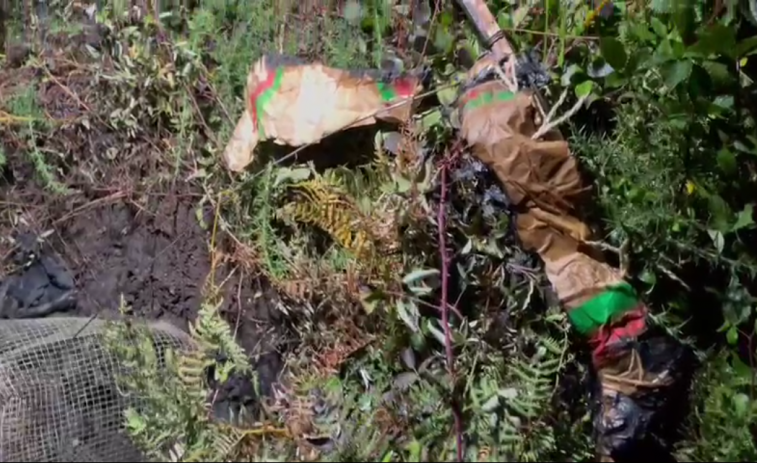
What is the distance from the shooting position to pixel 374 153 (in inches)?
80.4

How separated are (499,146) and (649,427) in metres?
0.54

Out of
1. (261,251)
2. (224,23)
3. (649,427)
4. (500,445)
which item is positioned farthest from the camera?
(224,23)

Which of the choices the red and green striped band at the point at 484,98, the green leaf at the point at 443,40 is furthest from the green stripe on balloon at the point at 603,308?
the green leaf at the point at 443,40

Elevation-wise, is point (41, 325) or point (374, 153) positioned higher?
point (374, 153)

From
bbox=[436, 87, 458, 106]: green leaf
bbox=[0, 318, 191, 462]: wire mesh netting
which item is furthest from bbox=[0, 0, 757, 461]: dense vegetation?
bbox=[0, 318, 191, 462]: wire mesh netting

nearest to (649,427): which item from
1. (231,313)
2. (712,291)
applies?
(712,291)

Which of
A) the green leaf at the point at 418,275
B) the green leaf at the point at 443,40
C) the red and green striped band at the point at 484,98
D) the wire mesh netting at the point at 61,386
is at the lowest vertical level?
the wire mesh netting at the point at 61,386

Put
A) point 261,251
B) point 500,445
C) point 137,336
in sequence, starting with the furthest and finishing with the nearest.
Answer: point 261,251
point 137,336
point 500,445

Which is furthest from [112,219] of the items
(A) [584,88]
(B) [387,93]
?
(A) [584,88]

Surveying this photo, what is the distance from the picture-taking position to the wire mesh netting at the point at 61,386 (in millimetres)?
1781

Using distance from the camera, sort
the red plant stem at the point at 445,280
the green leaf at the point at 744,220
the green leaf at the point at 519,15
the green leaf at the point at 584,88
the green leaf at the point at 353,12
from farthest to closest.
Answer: the green leaf at the point at 353,12 → the green leaf at the point at 519,15 → the green leaf at the point at 584,88 → the green leaf at the point at 744,220 → the red plant stem at the point at 445,280

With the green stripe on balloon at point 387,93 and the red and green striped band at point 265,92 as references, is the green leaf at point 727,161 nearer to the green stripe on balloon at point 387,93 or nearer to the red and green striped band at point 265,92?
the green stripe on balloon at point 387,93

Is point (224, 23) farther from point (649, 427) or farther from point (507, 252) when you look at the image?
point (649, 427)

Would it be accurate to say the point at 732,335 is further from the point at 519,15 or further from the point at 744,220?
the point at 519,15
